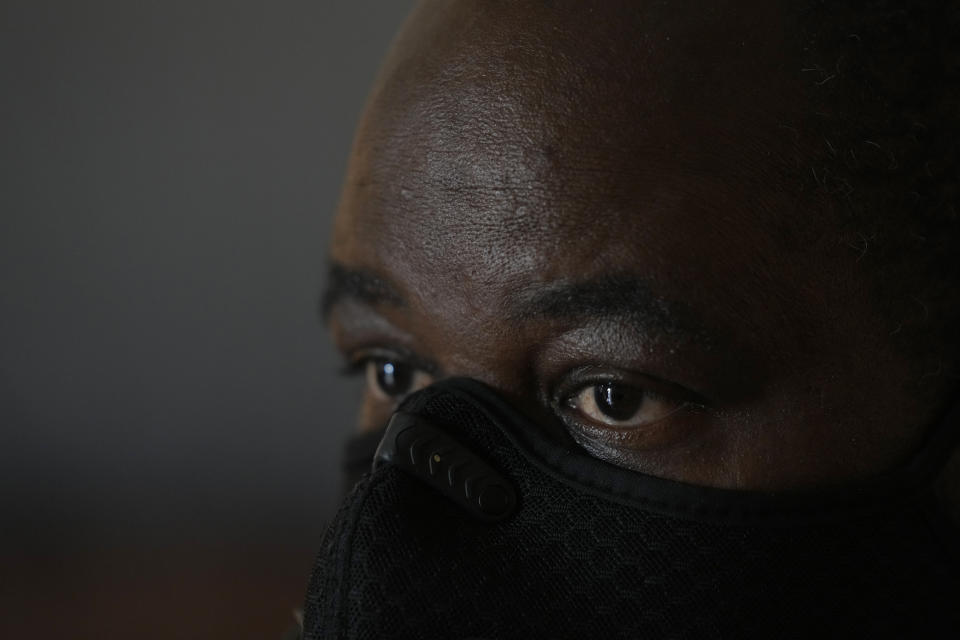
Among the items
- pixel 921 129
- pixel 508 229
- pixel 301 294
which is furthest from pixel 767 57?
pixel 301 294

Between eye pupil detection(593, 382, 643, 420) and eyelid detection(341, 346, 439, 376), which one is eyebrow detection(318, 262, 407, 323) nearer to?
eyelid detection(341, 346, 439, 376)

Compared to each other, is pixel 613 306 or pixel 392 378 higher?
pixel 613 306

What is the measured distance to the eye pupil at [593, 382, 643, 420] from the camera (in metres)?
0.87

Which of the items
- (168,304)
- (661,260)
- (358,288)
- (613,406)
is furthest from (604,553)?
(168,304)

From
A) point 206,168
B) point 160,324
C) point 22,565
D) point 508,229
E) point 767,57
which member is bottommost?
point 22,565

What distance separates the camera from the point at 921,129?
87 cm

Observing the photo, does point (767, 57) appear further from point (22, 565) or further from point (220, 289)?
point (22, 565)

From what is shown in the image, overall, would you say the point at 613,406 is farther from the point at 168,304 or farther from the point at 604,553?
the point at 168,304

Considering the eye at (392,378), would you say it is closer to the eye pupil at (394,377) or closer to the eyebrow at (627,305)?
the eye pupil at (394,377)

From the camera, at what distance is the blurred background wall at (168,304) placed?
195 cm

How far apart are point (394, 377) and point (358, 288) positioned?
0.36ft

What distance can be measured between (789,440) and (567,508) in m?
0.18

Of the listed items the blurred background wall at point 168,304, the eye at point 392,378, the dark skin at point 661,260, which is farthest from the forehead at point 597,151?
the blurred background wall at point 168,304

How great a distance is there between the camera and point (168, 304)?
2043mm
